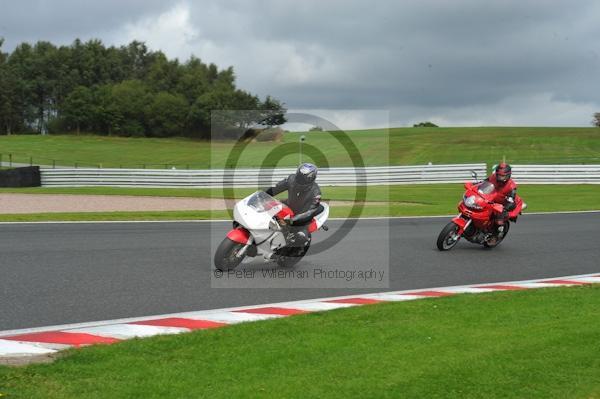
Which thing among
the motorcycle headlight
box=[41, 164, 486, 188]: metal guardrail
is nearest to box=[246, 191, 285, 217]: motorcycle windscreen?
the motorcycle headlight

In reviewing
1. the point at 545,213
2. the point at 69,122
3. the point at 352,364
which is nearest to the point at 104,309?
the point at 352,364

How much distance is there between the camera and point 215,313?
7.29m

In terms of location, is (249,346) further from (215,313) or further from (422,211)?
(422,211)

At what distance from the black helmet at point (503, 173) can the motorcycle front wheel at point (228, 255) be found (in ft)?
18.7

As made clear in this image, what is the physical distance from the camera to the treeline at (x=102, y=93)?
90000 mm

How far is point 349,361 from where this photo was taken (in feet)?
17.6

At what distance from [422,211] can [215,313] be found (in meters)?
14.9

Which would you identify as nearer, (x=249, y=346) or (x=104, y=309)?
(x=249, y=346)

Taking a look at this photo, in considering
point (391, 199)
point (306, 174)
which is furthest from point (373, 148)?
point (306, 174)

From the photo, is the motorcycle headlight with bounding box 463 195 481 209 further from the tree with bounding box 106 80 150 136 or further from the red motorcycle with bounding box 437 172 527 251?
the tree with bounding box 106 80 150 136

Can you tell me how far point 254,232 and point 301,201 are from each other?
0.98m

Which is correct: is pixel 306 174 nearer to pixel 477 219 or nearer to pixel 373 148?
pixel 477 219

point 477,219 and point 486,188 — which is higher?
point 486,188

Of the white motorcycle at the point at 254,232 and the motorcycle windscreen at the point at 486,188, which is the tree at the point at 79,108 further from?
the white motorcycle at the point at 254,232
